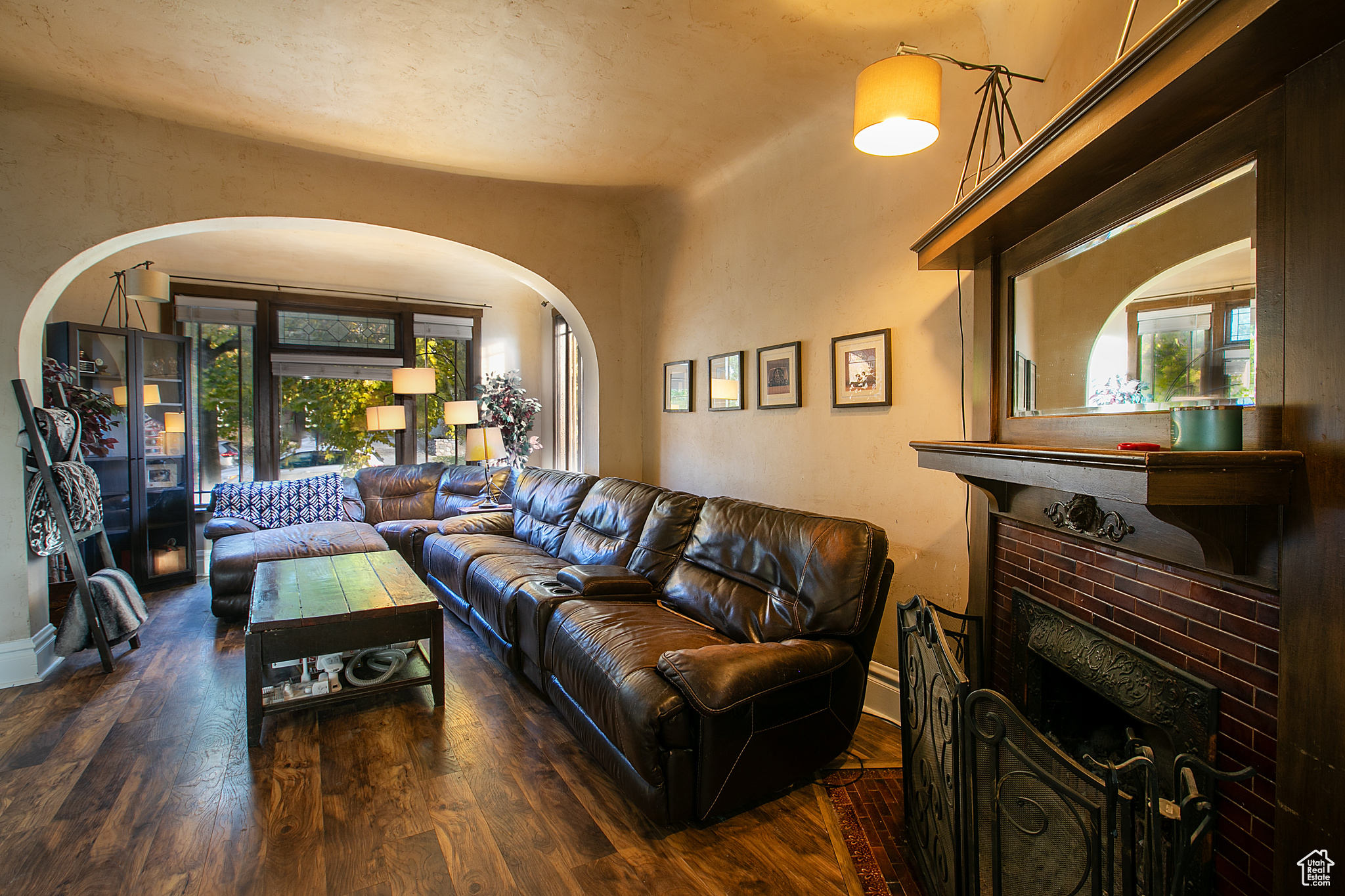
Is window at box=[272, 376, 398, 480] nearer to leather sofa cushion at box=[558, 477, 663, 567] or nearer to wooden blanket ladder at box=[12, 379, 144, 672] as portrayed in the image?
wooden blanket ladder at box=[12, 379, 144, 672]

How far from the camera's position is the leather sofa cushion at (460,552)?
3.78 metres

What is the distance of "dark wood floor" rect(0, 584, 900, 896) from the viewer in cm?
178

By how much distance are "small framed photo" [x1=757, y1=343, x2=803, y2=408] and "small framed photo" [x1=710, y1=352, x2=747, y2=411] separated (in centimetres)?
16

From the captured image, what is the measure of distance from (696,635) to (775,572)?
1.28 ft

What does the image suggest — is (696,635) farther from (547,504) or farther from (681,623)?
(547,504)

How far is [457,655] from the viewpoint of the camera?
11.5 ft

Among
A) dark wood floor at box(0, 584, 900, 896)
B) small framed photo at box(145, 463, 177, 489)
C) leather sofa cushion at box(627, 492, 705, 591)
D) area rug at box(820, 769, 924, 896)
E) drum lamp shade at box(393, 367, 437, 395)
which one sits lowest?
area rug at box(820, 769, 924, 896)

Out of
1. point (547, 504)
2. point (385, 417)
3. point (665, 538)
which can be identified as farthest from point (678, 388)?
point (385, 417)

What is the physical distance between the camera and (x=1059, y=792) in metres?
1.16

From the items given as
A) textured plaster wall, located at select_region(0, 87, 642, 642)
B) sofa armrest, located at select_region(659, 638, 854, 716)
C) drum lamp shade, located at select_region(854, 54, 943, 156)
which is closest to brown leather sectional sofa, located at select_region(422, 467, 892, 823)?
sofa armrest, located at select_region(659, 638, 854, 716)

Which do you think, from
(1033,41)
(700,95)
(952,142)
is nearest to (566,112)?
(700,95)

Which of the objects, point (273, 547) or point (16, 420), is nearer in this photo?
point (16, 420)

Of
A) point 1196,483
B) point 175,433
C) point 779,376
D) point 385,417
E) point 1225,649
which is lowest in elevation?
point 1225,649

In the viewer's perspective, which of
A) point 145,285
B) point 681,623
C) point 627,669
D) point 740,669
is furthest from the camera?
point 145,285
